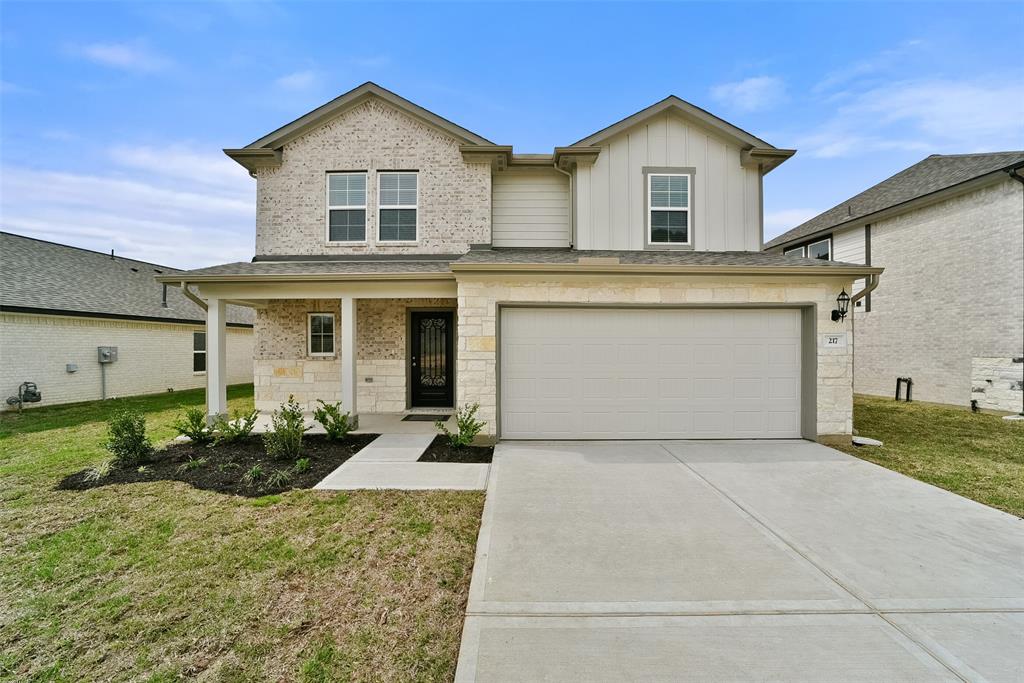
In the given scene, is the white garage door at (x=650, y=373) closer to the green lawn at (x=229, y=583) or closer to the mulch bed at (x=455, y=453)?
the mulch bed at (x=455, y=453)

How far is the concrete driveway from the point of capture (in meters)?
2.52

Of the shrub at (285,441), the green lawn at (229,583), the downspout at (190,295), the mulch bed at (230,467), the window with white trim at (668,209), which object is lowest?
the green lawn at (229,583)

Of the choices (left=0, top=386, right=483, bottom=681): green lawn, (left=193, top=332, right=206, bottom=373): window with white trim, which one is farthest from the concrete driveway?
(left=193, top=332, right=206, bottom=373): window with white trim

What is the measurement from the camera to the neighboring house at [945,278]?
1070 centimetres

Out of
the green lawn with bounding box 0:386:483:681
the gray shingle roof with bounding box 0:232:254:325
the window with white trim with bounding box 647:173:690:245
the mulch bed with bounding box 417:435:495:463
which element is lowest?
the green lawn with bounding box 0:386:483:681

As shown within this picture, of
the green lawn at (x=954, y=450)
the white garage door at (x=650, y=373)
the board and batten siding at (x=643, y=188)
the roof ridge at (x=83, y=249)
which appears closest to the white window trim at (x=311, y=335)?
the white garage door at (x=650, y=373)

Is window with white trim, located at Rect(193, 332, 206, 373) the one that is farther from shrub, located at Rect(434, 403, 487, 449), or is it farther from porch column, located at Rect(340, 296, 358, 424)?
shrub, located at Rect(434, 403, 487, 449)

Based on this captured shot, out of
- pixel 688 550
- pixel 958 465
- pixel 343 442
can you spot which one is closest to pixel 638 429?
pixel 688 550

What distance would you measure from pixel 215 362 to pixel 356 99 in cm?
684

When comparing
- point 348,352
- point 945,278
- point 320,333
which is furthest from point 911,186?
point 320,333

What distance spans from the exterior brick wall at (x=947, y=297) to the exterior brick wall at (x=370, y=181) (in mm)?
12975

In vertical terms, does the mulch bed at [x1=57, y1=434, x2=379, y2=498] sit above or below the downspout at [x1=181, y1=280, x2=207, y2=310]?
below

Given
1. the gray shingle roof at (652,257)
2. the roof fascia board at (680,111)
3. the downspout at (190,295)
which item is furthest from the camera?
the roof fascia board at (680,111)

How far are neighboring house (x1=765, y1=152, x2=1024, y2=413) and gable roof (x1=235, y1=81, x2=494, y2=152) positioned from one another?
42.7ft
